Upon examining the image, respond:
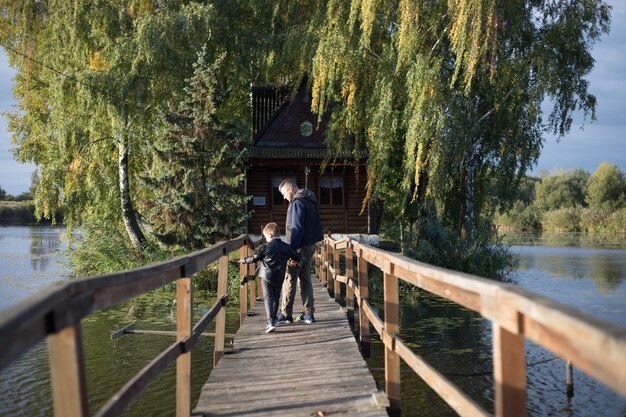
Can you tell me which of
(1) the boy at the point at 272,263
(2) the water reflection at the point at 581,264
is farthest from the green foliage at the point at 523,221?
(1) the boy at the point at 272,263

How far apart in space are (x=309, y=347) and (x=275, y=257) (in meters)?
1.27

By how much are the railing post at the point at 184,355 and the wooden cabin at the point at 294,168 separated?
1940cm

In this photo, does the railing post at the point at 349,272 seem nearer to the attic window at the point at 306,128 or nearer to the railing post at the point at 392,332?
the railing post at the point at 392,332

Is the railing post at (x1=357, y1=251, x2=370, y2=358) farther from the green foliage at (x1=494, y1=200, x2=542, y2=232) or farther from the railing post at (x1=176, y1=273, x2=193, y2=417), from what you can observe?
the green foliage at (x1=494, y1=200, x2=542, y2=232)

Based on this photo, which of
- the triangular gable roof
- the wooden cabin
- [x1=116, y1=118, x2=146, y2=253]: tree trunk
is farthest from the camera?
the triangular gable roof

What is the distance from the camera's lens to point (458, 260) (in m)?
19.5

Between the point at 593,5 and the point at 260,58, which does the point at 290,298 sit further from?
the point at 260,58

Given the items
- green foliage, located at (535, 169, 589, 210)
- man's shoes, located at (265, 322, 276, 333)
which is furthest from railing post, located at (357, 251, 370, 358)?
green foliage, located at (535, 169, 589, 210)

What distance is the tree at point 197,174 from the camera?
1864 centimetres

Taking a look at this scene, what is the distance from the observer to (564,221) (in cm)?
5062

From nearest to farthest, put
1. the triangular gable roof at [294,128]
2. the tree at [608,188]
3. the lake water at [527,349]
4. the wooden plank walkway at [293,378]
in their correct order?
the wooden plank walkway at [293,378] < the lake water at [527,349] < the triangular gable roof at [294,128] < the tree at [608,188]

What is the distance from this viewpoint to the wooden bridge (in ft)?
6.20

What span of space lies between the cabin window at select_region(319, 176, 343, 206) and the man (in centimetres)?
1761

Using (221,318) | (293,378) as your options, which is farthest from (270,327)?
(293,378)
